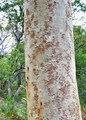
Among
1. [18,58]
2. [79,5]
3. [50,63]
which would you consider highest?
[79,5]

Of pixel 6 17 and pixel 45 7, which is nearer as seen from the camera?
pixel 45 7

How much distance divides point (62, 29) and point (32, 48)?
7.7 inches

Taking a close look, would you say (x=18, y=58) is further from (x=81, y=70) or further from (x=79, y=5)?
(x=79, y=5)

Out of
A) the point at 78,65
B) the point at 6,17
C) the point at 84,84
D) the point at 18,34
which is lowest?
the point at 84,84

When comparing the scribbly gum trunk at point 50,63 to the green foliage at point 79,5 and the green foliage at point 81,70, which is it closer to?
the green foliage at point 81,70

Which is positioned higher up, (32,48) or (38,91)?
(32,48)

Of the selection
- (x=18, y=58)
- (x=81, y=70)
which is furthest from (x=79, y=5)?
(x=18, y=58)

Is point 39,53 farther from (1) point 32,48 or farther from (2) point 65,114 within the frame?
(2) point 65,114

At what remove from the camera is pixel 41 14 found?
757mm

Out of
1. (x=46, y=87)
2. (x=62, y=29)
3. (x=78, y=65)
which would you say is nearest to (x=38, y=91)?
(x=46, y=87)

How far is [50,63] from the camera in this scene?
0.70 m

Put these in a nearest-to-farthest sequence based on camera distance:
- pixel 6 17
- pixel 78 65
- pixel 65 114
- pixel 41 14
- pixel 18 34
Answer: pixel 65 114, pixel 41 14, pixel 78 65, pixel 6 17, pixel 18 34

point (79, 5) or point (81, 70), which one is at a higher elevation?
point (79, 5)

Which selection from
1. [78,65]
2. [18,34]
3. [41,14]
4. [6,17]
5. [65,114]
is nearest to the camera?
[65,114]
